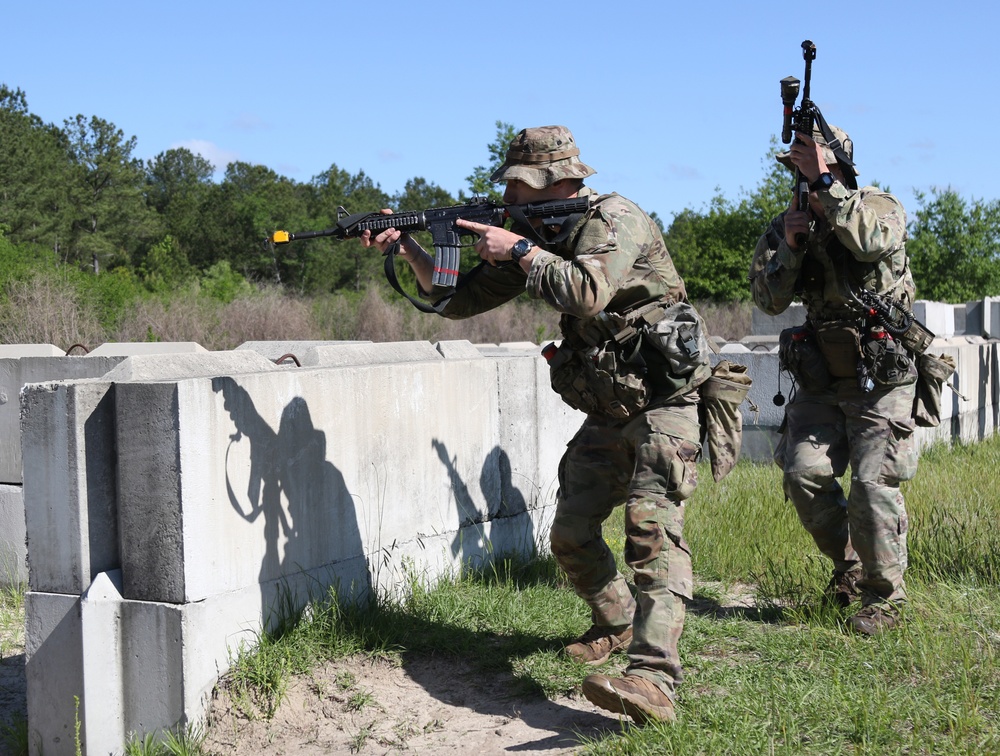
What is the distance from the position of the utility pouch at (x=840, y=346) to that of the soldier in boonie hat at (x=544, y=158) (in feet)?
4.33

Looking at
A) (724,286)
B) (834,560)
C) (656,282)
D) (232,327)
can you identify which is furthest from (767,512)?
(724,286)

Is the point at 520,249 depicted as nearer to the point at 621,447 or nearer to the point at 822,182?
the point at 621,447

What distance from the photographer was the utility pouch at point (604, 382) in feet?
12.7

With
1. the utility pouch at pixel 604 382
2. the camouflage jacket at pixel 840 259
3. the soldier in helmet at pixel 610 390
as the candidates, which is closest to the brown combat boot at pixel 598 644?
the soldier in helmet at pixel 610 390

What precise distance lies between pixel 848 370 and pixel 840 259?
0.48 m

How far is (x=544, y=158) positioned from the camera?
403 cm

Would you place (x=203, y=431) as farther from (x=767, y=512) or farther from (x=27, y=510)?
(x=767, y=512)

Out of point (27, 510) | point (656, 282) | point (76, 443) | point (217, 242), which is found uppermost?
point (217, 242)

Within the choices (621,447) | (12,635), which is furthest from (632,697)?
(12,635)

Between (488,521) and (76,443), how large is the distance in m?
2.35

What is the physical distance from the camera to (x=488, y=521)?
5.51 m

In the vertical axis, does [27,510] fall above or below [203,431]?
below

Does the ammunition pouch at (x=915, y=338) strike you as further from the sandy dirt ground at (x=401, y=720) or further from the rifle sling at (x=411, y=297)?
the sandy dirt ground at (x=401, y=720)

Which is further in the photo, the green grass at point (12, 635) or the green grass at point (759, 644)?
the green grass at point (12, 635)
